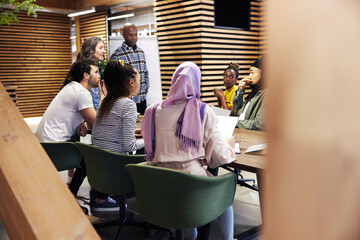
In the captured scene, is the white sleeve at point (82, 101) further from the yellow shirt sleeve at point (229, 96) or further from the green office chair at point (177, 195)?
the yellow shirt sleeve at point (229, 96)

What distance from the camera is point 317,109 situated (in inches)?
7.6

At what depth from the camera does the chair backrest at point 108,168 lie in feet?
8.54

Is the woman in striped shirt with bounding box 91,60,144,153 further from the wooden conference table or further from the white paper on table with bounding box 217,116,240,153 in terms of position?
the wooden conference table

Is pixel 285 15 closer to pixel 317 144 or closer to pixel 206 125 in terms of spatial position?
pixel 317 144

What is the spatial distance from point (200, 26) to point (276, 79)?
7169 millimetres

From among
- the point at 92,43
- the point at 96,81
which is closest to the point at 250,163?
the point at 96,81

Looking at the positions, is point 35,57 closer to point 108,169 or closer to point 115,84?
point 115,84

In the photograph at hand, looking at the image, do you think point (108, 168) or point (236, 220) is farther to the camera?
point (236, 220)

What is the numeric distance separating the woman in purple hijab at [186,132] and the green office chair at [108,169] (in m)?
0.41

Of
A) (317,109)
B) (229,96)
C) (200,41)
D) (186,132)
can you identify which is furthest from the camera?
(200,41)

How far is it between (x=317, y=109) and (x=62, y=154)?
3.16m

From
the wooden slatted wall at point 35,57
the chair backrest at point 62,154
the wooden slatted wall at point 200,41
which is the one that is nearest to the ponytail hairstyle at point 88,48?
the chair backrest at point 62,154

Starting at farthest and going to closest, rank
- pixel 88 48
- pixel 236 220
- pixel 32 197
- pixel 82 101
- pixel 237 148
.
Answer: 1. pixel 88 48
2. pixel 236 220
3. pixel 82 101
4. pixel 237 148
5. pixel 32 197

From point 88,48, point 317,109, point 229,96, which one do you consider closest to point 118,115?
point 88,48
